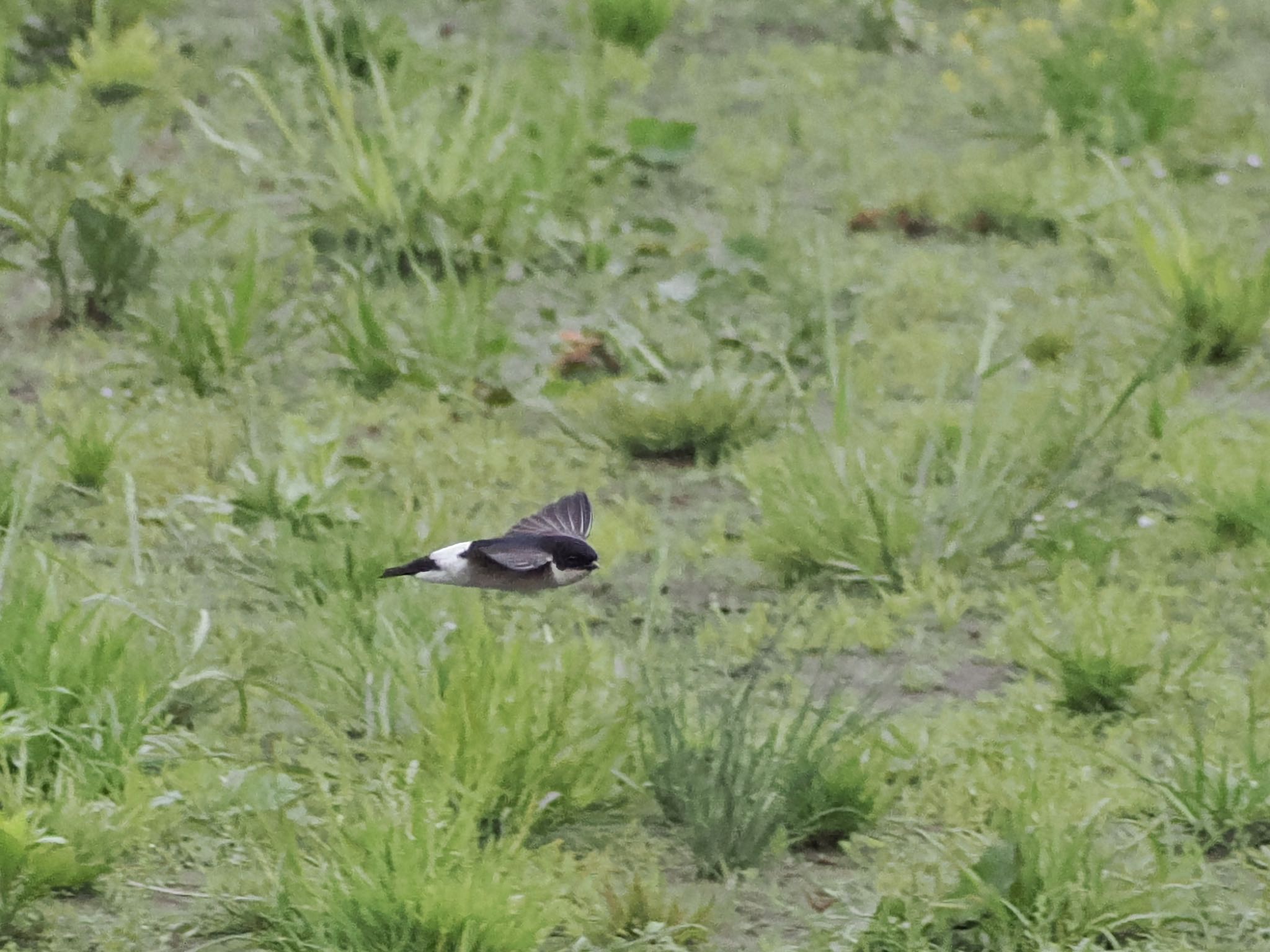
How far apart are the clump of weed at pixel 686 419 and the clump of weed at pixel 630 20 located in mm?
2753

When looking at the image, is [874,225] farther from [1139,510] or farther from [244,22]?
[244,22]

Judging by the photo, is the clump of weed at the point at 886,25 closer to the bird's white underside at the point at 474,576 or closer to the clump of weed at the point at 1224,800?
the clump of weed at the point at 1224,800

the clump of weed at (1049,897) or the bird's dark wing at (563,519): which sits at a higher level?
the bird's dark wing at (563,519)

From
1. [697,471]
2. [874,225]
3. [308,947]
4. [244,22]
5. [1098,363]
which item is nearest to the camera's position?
[308,947]

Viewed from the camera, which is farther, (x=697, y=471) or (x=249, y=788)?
(x=697, y=471)

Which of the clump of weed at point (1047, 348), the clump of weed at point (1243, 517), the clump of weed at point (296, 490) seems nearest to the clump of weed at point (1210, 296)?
the clump of weed at point (1047, 348)

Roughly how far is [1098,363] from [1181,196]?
1.26 metres

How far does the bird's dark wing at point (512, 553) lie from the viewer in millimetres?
2816

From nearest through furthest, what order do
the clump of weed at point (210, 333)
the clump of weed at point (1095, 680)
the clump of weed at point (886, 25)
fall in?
the clump of weed at point (1095, 680) < the clump of weed at point (210, 333) < the clump of weed at point (886, 25)

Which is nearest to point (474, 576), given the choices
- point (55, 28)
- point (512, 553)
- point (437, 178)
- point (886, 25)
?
point (512, 553)

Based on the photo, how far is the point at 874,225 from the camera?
597cm

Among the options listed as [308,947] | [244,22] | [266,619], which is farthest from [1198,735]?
[244,22]

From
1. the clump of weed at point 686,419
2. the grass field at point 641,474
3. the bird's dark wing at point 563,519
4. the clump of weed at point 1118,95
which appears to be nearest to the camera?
the grass field at point 641,474

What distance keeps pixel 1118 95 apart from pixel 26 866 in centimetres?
497
